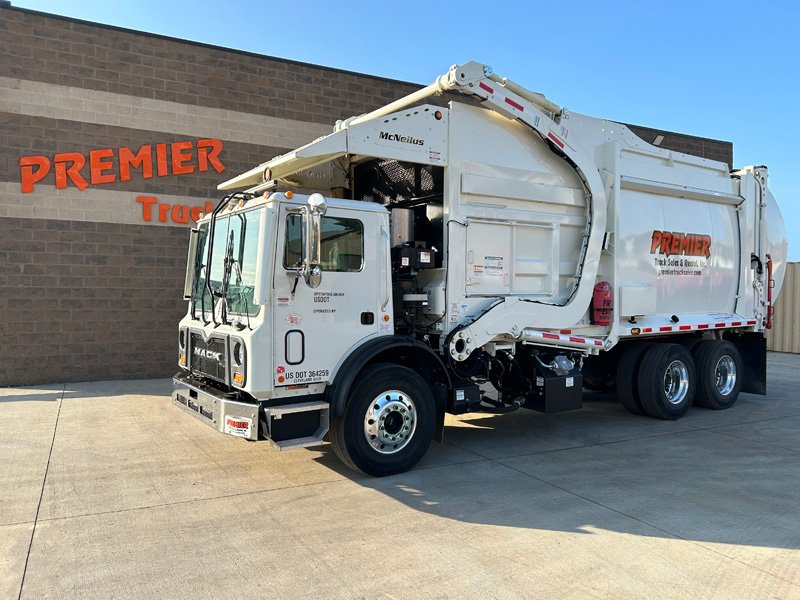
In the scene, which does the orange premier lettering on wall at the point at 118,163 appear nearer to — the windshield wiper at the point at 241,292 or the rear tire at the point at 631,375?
the windshield wiper at the point at 241,292

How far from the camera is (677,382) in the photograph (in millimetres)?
8656

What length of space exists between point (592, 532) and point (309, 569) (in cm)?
208

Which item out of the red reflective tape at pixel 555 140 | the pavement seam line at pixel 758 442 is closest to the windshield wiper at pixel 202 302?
the red reflective tape at pixel 555 140

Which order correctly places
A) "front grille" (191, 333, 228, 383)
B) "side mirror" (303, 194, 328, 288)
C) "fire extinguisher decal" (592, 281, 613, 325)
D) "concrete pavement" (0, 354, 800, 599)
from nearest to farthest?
1. "concrete pavement" (0, 354, 800, 599)
2. "side mirror" (303, 194, 328, 288)
3. "front grille" (191, 333, 228, 383)
4. "fire extinguisher decal" (592, 281, 613, 325)

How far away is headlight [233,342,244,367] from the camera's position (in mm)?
5191

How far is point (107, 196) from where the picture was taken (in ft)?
37.8

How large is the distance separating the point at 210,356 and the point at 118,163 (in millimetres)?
7480

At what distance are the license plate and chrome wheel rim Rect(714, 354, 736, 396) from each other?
7422 mm

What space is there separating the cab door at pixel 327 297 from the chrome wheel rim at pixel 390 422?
57 cm

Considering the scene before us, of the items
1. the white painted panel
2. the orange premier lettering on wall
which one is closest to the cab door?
the white painted panel

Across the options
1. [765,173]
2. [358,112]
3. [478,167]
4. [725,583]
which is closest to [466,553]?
[725,583]

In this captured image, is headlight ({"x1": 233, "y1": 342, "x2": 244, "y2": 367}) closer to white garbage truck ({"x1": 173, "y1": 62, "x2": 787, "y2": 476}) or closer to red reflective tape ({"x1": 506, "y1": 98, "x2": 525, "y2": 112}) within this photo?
white garbage truck ({"x1": 173, "y1": 62, "x2": 787, "y2": 476})

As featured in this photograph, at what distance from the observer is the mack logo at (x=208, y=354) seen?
5.62 metres

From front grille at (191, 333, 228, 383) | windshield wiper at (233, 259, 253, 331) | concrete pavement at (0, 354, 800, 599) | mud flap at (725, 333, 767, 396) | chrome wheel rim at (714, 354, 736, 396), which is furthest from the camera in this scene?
mud flap at (725, 333, 767, 396)
